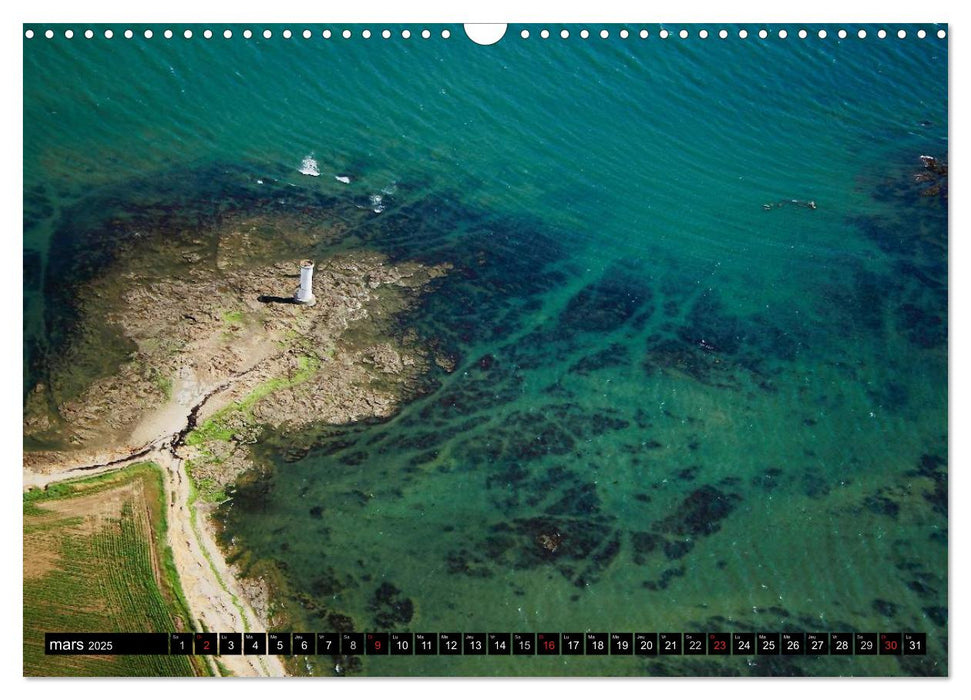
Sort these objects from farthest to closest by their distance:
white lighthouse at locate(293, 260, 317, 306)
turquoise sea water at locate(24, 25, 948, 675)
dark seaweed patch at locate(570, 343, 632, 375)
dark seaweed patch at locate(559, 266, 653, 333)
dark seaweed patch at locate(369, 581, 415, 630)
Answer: dark seaweed patch at locate(559, 266, 653, 333)
white lighthouse at locate(293, 260, 317, 306)
dark seaweed patch at locate(570, 343, 632, 375)
turquoise sea water at locate(24, 25, 948, 675)
dark seaweed patch at locate(369, 581, 415, 630)

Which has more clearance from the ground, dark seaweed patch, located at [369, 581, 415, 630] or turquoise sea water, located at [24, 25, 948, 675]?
turquoise sea water, located at [24, 25, 948, 675]

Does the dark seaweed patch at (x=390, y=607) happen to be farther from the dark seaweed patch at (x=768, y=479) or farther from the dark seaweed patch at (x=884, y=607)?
the dark seaweed patch at (x=884, y=607)

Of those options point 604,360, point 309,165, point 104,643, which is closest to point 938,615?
point 604,360

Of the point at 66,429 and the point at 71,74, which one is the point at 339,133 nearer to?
the point at 71,74

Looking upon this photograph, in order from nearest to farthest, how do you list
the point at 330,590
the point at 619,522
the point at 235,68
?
the point at 330,590 < the point at 619,522 < the point at 235,68

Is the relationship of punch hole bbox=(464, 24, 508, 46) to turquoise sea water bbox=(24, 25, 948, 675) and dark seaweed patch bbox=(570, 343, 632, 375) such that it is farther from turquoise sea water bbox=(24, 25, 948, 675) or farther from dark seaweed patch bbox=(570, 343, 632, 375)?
dark seaweed patch bbox=(570, 343, 632, 375)

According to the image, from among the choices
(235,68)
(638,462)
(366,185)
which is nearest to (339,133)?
(366,185)

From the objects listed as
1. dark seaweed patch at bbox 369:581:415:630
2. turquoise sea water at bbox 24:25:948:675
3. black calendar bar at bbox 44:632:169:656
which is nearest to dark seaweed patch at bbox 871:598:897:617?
turquoise sea water at bbox 24:25:948:675
